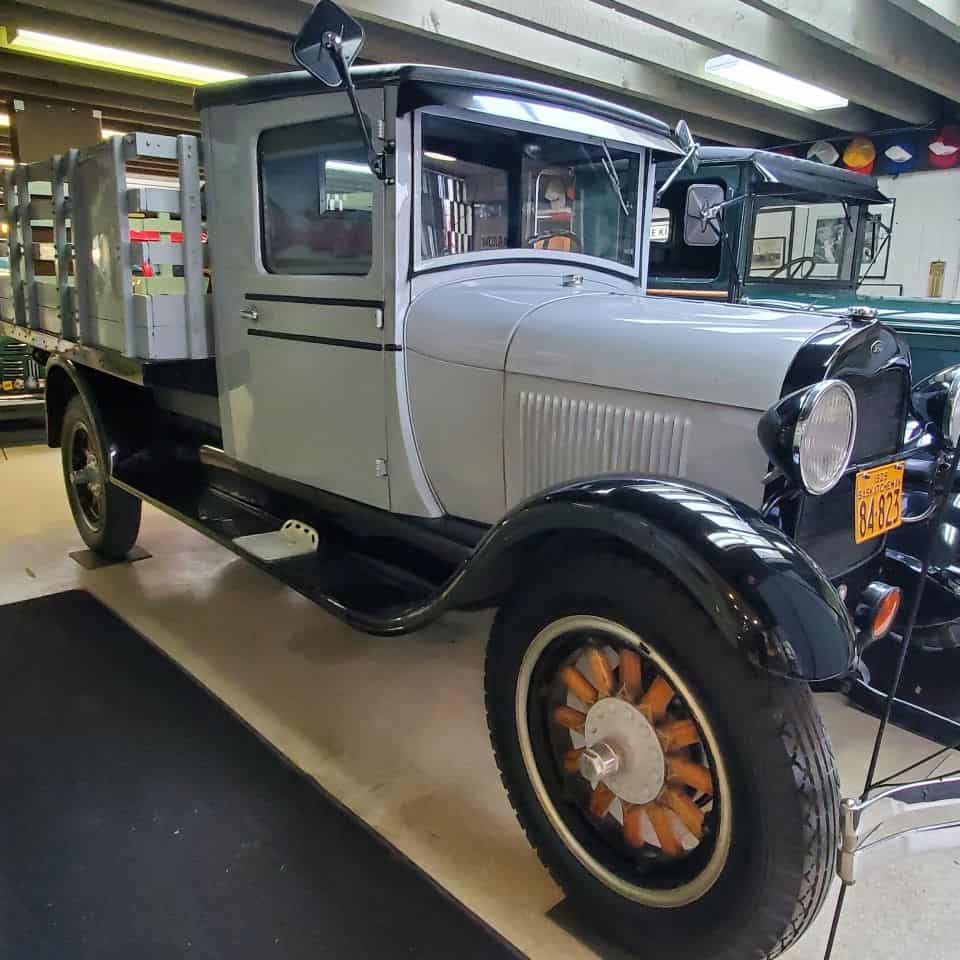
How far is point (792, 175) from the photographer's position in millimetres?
4672

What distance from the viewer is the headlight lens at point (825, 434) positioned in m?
1.56

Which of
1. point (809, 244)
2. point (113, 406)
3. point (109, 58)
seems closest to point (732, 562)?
point (113, 406)

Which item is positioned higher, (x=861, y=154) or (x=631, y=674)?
(x=861, y=154)

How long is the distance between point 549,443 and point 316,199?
109 cm

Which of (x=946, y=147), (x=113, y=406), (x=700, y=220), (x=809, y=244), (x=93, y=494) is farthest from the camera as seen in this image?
(x=946, y=147)

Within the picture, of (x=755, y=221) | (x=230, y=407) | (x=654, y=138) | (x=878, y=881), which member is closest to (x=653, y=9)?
(x=755, y=221)

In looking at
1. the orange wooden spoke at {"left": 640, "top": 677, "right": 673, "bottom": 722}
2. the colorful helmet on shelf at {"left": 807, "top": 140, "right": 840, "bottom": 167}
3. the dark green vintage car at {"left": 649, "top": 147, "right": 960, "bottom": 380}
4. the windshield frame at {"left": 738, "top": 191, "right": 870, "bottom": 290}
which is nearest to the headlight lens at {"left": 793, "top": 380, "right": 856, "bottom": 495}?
the orange wooden spoke at {"left": 640, "top": 677, "right": 673, "bottom": 722}

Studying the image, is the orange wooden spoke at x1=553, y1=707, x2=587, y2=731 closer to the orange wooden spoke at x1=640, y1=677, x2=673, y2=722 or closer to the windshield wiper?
the orange wooden spoke at x1=640, y1=677, x2=673, y2=722

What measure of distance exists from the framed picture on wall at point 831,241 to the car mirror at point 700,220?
1151mm

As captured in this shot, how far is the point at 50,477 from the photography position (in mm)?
5613

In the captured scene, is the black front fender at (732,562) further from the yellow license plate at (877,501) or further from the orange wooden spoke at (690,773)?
the yellow license plate at (877,501)

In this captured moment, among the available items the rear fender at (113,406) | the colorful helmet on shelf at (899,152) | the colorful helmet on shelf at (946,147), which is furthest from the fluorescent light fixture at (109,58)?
the colorful helmet on shelf at (946,147)

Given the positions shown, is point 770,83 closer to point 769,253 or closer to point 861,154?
point 861,154

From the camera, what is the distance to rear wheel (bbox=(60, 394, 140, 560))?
12.2 feet
